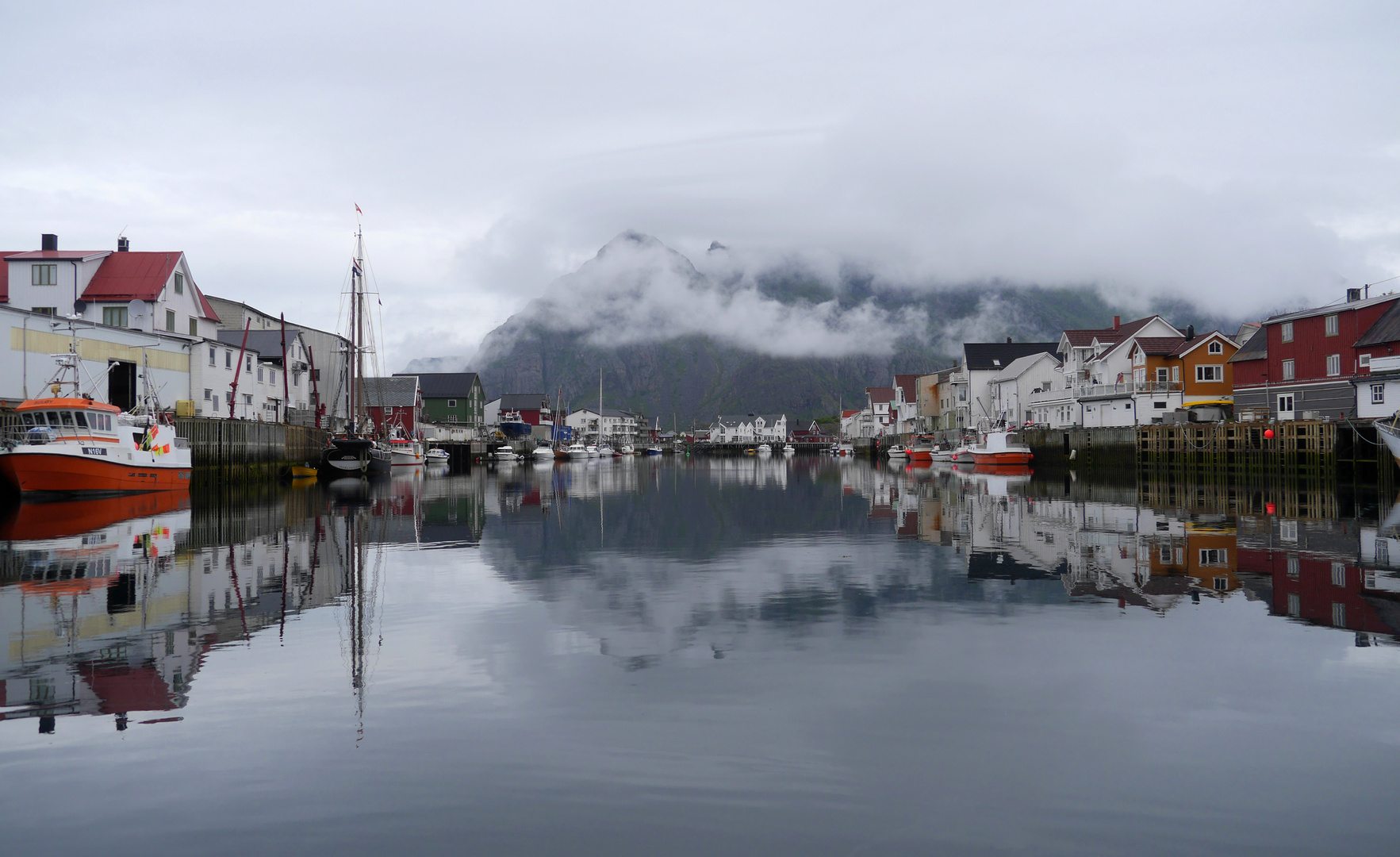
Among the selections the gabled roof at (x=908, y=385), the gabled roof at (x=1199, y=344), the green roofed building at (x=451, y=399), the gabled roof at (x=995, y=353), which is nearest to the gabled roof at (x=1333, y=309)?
the gabled roof at (x=1199, y=344)

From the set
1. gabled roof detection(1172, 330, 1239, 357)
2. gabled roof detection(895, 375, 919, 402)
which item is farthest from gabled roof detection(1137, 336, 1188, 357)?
gabled roof detection(895, 375, 919, 402)

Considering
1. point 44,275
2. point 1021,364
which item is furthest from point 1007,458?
point 44,275

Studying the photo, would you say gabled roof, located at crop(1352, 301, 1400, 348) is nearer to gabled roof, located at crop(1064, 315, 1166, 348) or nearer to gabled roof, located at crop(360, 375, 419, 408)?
gabled roof, located at crop(1064, 315, 1166, 348)

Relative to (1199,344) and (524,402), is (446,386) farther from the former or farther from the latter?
(1199,344)

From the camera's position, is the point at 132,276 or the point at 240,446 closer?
the point at 240,446

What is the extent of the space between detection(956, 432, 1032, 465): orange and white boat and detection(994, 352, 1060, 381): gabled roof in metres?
17.0

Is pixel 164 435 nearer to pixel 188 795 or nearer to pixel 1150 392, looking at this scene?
pixel 188 795

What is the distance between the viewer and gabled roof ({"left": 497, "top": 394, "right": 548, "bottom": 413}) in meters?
153

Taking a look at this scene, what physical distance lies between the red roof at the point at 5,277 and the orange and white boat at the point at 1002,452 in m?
62.7

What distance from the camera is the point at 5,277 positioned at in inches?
1796

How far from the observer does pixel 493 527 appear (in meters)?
25.0

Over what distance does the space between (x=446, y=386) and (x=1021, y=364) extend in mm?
71065

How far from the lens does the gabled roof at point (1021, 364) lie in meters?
86.5

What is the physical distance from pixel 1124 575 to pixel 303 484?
149ft
